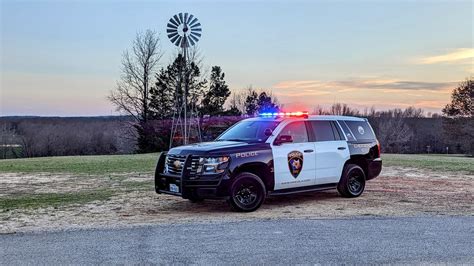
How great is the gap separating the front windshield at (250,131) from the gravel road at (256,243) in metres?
2.10

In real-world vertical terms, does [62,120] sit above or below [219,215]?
above

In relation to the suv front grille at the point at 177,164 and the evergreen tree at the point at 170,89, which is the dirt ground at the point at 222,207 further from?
the evergreen tree at the point at 170,89

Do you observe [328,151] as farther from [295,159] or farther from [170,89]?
[170,89]

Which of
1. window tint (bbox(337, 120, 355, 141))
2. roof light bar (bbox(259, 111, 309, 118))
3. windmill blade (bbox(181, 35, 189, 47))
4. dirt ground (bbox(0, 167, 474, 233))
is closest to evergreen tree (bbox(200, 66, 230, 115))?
windmill blade (bbox(181, 35, 189, 47))

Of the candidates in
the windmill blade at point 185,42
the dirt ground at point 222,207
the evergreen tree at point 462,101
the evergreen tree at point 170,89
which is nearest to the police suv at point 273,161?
the dirt ground at point 222,207

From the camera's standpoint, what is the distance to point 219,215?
329 inches

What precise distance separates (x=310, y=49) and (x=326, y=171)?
1390cm

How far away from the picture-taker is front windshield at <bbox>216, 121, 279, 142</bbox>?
929 centimetres

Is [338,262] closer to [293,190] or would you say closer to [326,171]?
[293,190]

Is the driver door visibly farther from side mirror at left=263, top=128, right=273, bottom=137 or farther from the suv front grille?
the suv front grille

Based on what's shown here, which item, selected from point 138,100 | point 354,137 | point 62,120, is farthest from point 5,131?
point 354,137

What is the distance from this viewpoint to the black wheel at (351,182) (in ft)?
33.3

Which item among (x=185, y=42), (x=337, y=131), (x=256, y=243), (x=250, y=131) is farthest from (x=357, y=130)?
(x=185, y=42)

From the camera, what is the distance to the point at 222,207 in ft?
30.3
